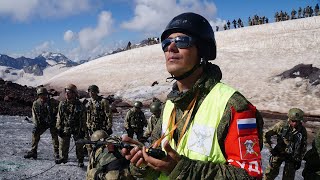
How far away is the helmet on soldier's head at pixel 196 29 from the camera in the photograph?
101 inches

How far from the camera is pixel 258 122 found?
2.23m

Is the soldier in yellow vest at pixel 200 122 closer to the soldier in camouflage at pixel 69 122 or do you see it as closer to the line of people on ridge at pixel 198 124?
the line of people on ridge at pixel 198 124

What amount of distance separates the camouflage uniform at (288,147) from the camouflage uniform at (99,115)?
17.2ft

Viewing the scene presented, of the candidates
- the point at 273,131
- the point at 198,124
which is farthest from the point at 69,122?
the point at 198,124

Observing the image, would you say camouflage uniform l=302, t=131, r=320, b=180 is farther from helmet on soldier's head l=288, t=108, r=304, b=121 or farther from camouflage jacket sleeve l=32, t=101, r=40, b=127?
camouflage jacket sleeve l=32, t=101, r=40, b=127

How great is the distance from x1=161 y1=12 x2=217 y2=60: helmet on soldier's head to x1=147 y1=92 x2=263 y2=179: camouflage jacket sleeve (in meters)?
0.56

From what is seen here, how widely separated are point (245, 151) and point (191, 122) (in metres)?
0.48

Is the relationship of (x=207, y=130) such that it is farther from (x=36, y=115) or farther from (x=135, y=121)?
(x=135, y=121)

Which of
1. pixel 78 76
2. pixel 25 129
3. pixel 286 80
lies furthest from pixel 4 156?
pixel 78 76

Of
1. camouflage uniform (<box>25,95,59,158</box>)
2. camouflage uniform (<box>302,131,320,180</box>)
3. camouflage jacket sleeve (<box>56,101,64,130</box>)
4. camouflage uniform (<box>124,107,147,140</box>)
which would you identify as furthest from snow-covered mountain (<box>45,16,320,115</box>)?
camouflage uniform (<box>302,131,320,180</box>)

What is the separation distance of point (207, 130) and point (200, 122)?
9 cm

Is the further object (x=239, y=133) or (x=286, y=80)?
(x=286, y=80)

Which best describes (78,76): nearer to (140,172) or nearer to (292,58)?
(292,58)

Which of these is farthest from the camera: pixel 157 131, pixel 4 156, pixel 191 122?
pixel 4 156
